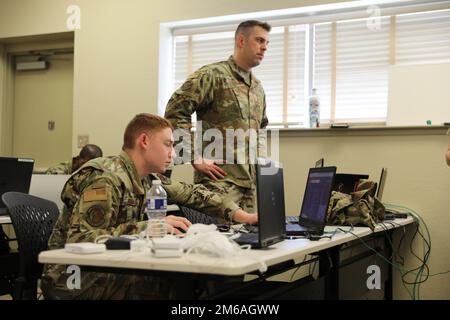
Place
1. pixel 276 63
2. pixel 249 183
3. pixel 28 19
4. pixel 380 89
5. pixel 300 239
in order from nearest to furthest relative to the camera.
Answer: pixel 300 239
pixel 249 183
pixel 380 89
pixel 276 63
pixel 28 19

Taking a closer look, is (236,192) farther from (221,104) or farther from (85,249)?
(85,249)

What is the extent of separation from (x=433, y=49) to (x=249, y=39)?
4.71 feet

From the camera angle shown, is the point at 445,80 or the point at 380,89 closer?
the point at 445,80

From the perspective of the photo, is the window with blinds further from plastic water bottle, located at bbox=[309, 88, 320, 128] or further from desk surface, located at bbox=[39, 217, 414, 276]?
desk surface, located at bbox=[39, 217, 414, 276]

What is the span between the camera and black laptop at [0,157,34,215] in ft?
10.6

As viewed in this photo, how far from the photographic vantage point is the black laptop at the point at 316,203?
7.36 ft

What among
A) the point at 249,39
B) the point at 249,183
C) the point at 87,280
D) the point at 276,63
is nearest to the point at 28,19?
the point at 276,63

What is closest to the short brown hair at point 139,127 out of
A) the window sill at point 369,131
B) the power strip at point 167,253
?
the power strip at point 167,253

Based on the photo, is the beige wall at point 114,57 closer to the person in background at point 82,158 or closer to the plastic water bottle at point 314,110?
the person in background at point 82,158

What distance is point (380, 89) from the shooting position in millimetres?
4133

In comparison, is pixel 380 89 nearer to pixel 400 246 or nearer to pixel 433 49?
pixel 433 49

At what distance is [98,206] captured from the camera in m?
1.91

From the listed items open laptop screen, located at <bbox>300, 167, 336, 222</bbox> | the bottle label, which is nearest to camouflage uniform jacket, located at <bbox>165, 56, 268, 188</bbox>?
open laptop screen, located at <bbox>300, 167, 336, 222</bbox>

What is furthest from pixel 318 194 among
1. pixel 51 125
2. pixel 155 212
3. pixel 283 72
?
pixel 51 125
